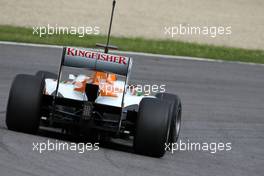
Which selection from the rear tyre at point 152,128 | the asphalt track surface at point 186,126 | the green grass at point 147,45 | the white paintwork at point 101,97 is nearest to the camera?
the asphalt track surface at point 186,126

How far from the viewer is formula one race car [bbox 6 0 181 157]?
10.8 m

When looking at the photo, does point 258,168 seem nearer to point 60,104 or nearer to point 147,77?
point 60,104

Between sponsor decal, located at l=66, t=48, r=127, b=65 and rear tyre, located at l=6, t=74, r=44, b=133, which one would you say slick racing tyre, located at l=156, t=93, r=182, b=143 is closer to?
sponsor decal, located at l=66, t=48, r=127, b=65

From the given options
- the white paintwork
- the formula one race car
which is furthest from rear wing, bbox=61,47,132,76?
the white paintwork

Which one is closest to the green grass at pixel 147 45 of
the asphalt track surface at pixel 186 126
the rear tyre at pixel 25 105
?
the asphalt track surface at pixel 186 126

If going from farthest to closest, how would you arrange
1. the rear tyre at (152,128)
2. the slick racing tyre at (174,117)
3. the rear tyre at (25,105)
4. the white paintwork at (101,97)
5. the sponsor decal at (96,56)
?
the slick racing tyre at (174,117) < the white paintwork at (101,97) < the sponsor decal at (96,56) < the rear tyre at (25,105) < the rear tyre at (152,128)

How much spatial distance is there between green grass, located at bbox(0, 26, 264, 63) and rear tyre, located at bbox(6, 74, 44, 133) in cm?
1219

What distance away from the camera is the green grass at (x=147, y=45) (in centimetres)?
2366

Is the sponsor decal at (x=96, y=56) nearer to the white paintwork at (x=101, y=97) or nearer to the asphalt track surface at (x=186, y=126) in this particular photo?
the white paintwork at (x=101, y=97)

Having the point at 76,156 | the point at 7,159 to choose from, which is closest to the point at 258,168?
the point at 76,156

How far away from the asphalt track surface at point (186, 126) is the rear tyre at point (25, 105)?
15 centimetres

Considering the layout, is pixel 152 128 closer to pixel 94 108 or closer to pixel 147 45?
pixel 94 108

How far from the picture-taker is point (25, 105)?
35.6ft

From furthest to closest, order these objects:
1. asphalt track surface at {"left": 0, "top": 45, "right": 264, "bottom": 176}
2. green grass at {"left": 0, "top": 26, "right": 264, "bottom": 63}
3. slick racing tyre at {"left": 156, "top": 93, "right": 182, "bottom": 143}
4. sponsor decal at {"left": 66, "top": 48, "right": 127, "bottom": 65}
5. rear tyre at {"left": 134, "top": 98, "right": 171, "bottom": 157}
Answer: green grass at {"left": 0, "top": 26, "right": 264, "bottom": 63} < slick racing tyre at {"left": 156, "top": 93, "right": 182, "bottom": 143} < sponsor decal at {"left": 66, "top": 48, "right": 127, "bottom": 65} < rear tyre at {"left": 134, "top": 98, "right": 171, "bottom": 157} < asphalt track surface at {"left": 0, "top": 45, "right": 264, "bottom": 176}
